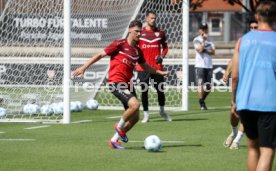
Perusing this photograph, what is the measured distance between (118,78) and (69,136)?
1704mm

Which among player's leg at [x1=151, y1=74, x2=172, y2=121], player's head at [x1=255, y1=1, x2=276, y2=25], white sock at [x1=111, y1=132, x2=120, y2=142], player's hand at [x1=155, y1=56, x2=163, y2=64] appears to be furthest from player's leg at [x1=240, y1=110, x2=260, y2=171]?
player's leg at [x1=151, y1=74, x2=172, y2=121]

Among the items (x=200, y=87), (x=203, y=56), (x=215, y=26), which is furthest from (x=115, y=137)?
(x=215, y=26)

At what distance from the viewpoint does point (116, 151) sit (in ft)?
39.8

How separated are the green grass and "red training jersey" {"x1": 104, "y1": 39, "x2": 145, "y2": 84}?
1063 millimetres

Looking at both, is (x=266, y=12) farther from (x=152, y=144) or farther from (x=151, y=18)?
(x=151, y=18)

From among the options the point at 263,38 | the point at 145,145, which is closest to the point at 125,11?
the point at 145,145

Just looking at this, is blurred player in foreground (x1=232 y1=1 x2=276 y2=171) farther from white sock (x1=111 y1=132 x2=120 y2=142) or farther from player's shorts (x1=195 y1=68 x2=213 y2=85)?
player's shorts (x1=195 y1=68 x2=213 y2=85)

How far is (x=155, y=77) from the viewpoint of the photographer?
17.4 metres

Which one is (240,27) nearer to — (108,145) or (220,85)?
(220,85)

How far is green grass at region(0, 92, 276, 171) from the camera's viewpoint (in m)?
10.6

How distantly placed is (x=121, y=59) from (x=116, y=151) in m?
1.79

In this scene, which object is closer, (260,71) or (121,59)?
(260,71)

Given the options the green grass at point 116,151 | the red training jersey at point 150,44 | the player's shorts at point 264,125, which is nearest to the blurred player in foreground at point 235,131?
the green grass at point 116,151

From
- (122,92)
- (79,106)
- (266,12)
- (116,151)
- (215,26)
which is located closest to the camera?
(266,12)
